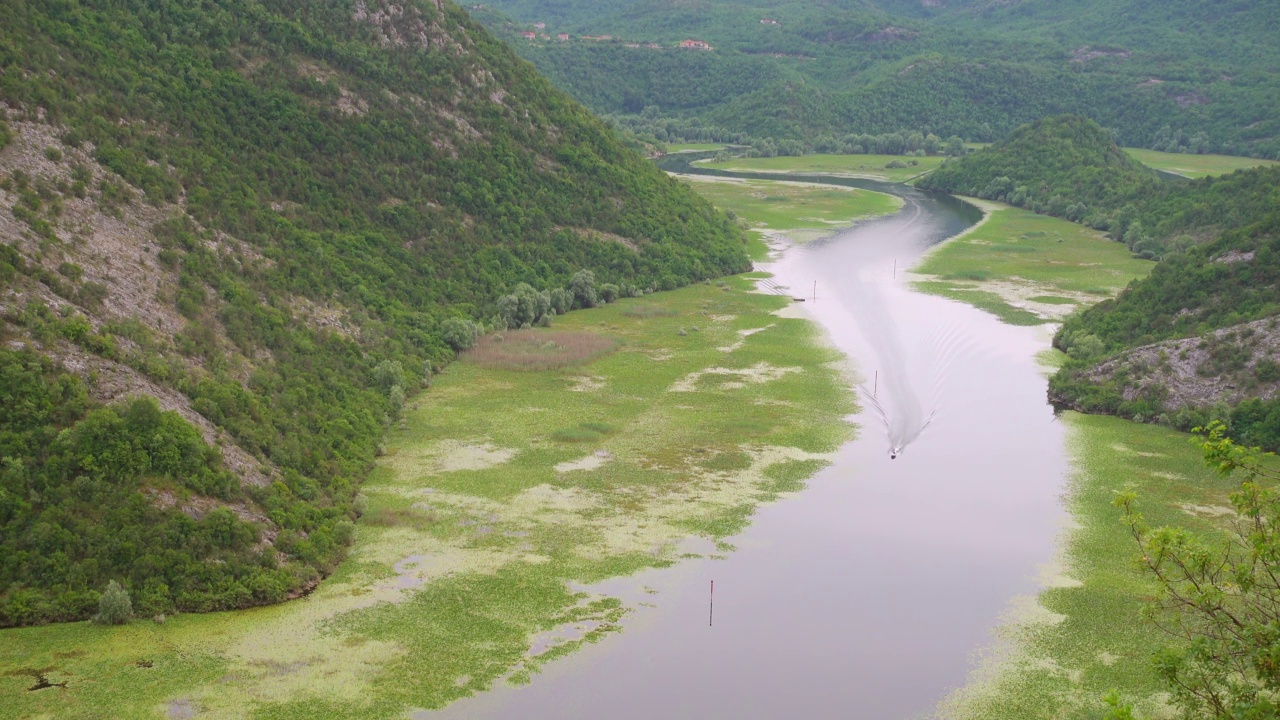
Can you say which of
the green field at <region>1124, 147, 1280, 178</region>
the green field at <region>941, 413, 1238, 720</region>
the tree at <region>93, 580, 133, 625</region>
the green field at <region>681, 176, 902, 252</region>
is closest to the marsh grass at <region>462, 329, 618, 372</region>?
the green field at <region>941, 413, 1238, 720</region>

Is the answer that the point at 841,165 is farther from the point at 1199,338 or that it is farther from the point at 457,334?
the point at 457,334

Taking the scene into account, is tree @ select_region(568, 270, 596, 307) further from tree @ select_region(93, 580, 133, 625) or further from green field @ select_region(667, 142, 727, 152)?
green field @ select_region(667, 142, 727, 152)

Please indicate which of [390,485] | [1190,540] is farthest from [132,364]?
[1190,540]

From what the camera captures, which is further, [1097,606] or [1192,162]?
[1192,162]

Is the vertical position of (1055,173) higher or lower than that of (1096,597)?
higher

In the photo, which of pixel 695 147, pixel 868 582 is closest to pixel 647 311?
pixel 868 582

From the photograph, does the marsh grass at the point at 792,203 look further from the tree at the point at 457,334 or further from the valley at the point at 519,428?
the tree at the point at 457,334
